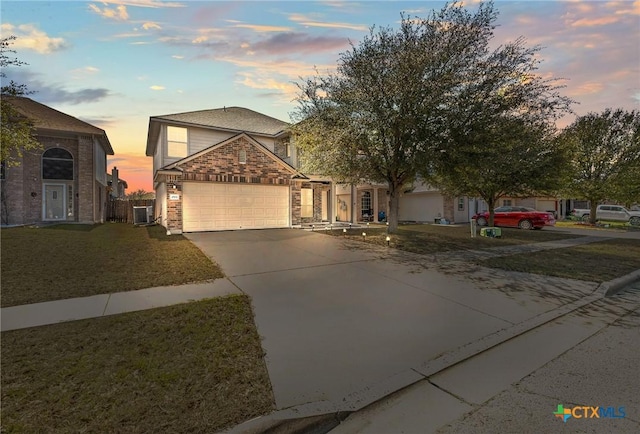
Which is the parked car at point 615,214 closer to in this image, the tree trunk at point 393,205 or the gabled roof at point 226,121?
the tree trunk at point 393,205

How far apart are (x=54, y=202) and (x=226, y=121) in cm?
1073

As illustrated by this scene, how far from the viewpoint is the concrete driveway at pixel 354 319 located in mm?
3164

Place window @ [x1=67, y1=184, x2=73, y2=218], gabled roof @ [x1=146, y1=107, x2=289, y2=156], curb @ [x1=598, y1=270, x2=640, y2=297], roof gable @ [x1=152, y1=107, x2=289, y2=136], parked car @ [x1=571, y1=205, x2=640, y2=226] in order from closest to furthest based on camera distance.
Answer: curb @ [x1=598, y1=270, x2=640, y2=297] → gabled roof @ [x1=146, y1=107, x2=289, y2=156] → roof gable @ [x1=152, y1=107, x2=289, y2=136] → window @ [x1=67, y1=184, x2=73, y2=218] → parked car @ [x1=571, y1=205, x2=640, y2=226]

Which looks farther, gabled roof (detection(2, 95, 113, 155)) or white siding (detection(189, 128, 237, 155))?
white siding (detection(189, 128, 237, 155))

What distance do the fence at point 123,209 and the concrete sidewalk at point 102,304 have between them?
1843 cm

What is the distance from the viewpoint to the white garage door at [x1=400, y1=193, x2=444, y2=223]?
26016 millimetres

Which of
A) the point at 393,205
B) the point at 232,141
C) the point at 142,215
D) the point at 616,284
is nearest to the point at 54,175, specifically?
the point at 142,215

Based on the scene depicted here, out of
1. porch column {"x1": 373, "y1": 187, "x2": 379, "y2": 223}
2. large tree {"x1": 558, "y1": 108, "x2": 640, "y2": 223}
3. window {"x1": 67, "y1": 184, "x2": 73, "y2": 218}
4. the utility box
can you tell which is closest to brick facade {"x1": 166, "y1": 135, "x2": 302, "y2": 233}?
window {"x1": 67, "y1": 184, "x2": 73, "y2": 218}

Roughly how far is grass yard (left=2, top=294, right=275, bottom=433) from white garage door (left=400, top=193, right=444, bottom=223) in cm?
2417

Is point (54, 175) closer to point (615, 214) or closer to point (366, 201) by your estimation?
point (366, 201)

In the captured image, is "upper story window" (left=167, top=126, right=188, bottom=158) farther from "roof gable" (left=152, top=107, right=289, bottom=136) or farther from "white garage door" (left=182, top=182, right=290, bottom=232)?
"white garage door" (left=182, top=182, right=290, bottom=232)

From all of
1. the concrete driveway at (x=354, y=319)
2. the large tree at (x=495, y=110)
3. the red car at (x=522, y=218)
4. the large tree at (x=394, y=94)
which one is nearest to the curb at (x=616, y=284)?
the concrete driveway at (x=354, y=319)

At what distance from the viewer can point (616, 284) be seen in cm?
698

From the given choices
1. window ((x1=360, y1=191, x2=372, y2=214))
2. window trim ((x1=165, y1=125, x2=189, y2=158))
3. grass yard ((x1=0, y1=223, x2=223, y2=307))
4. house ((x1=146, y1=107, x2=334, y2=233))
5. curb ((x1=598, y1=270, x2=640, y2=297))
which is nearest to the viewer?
grass yard ((x1=0, y1=223, x2=223, y2=307))
